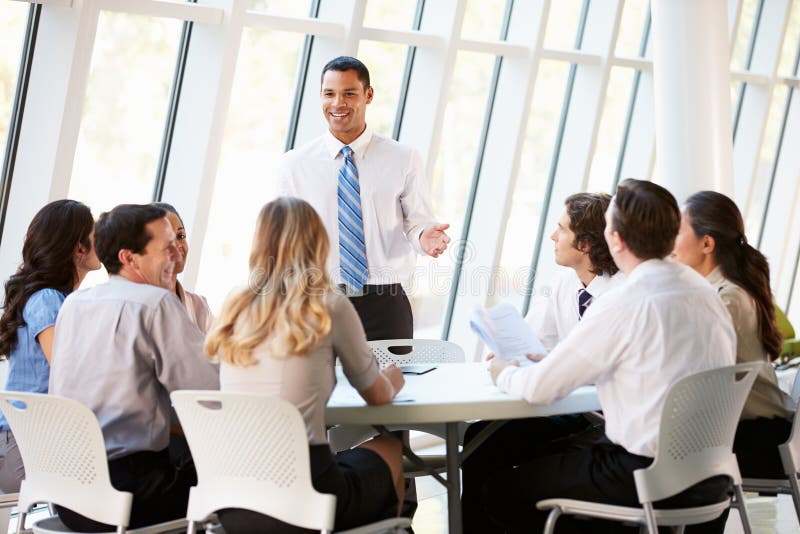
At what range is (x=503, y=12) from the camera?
23.8ft

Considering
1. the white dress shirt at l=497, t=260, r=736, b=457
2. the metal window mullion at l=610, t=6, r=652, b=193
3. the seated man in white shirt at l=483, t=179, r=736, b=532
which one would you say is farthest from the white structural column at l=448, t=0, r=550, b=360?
the white dress shirt at l=497, t=260, r=736, b=457

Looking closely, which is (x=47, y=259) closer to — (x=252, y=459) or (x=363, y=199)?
(x=252, y=459)

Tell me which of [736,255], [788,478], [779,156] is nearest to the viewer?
[788,478]

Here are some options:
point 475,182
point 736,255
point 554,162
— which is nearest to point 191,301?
point 736,255

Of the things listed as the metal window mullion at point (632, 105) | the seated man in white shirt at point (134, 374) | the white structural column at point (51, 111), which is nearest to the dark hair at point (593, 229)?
the seated man in white shirt at point (134, 374)

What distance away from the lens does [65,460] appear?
9.00 feet

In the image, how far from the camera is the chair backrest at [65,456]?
2.66 m

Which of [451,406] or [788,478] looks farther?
[788,478]

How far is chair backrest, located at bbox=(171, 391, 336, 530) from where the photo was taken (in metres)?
2.53

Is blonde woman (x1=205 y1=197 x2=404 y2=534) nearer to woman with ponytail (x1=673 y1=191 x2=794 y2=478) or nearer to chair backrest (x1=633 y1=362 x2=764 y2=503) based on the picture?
chair backrest (x1=633 y1=362 x2=764 y2=503)

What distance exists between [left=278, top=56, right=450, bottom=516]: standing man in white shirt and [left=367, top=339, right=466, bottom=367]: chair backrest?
0.84 ft

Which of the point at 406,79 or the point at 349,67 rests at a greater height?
the point at 406,79

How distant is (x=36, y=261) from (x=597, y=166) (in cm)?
611

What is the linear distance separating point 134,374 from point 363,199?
180 cm
